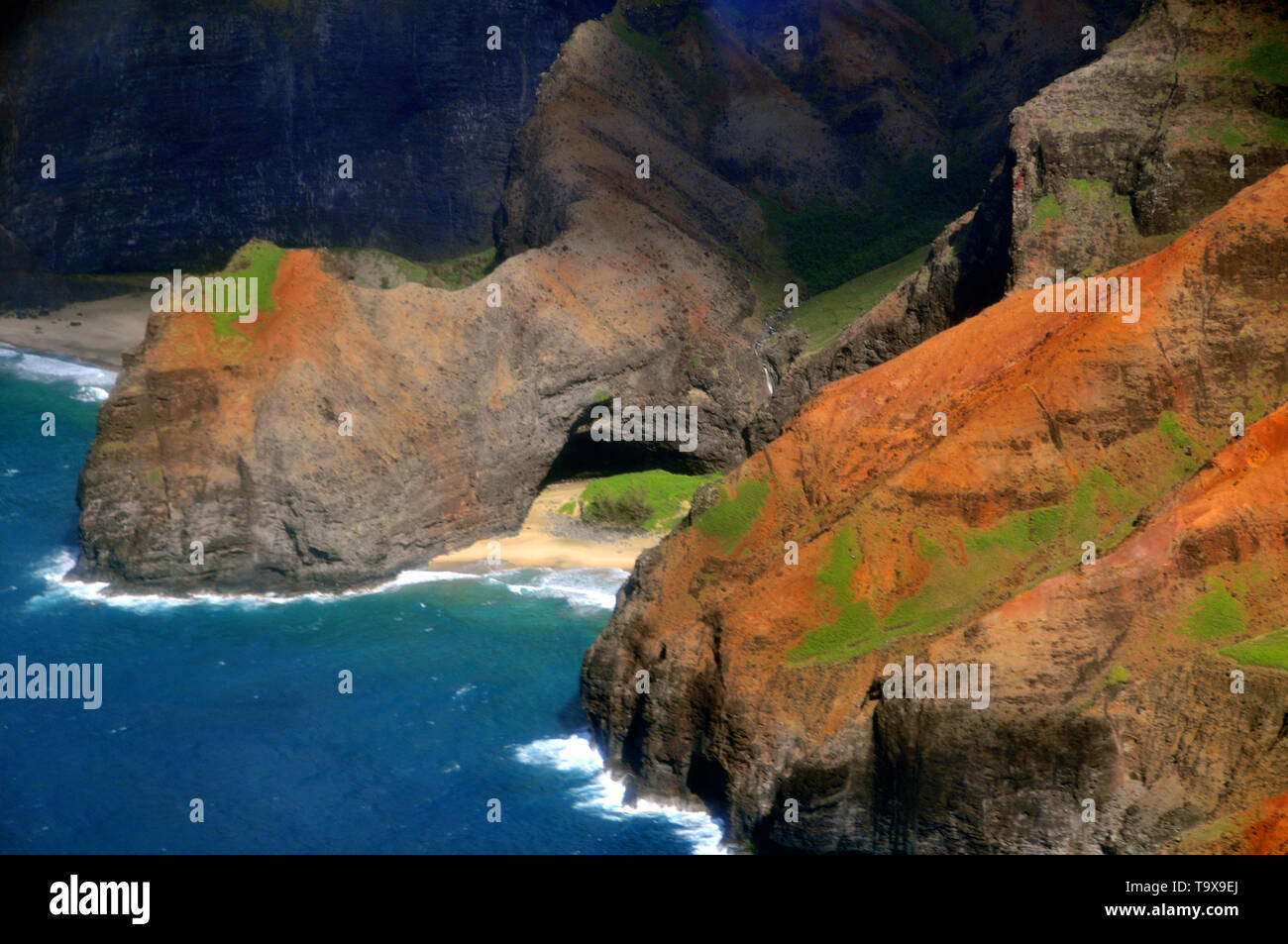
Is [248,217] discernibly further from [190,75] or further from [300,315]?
[300,315]

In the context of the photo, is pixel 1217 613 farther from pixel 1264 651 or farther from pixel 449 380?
pixel 449 380

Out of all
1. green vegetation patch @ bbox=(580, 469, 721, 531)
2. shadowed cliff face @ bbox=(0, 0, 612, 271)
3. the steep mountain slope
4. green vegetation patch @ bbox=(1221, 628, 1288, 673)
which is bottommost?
green vegetation patch @ bbox=(1221, 628, 1288, 673)

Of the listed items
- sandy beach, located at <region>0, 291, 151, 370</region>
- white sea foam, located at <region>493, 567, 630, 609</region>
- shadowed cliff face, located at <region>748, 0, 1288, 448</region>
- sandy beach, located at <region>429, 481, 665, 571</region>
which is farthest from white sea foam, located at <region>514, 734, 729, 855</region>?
sandy beach, located at <region>0, 291, 151, 370</region>

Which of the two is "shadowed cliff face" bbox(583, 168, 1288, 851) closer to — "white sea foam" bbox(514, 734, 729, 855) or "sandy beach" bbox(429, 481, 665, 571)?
"white sea foam" bbox(514, 734, 729, 855)

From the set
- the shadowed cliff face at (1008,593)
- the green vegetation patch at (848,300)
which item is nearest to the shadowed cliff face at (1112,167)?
the shadowed cliff face at (1008,593)

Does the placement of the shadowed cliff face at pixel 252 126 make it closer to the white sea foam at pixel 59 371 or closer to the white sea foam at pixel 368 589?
the white sea foam at pixel 59 371

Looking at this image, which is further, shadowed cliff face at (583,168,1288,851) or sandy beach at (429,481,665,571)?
sandy beach at (429,481,665,571)
